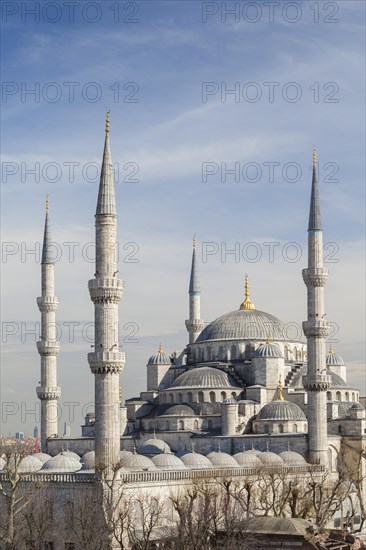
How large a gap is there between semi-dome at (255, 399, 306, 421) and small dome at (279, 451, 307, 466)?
12.7 feet

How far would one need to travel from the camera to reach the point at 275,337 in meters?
61.6

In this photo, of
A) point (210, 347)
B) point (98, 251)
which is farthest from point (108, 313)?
point (210, 347)

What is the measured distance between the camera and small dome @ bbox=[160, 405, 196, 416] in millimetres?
55497

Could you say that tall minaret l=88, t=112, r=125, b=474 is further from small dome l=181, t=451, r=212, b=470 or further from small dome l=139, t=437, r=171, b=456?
small dome l=139, t=437, r=171, b=456

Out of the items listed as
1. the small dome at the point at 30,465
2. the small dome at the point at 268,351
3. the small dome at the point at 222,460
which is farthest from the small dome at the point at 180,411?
the small dome at the point at 30,465

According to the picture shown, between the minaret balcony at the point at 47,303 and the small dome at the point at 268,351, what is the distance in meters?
12.2

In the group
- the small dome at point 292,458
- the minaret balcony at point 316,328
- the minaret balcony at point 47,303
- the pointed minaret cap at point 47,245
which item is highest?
the pointed minaret cap at point 47,245

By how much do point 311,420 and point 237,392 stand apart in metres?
8.30

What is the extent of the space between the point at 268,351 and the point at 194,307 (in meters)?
7.38

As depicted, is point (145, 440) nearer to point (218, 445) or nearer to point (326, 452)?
point (218, 445)

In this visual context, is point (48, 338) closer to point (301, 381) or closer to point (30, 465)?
point (30, 465)

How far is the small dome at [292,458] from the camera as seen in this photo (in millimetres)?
48219

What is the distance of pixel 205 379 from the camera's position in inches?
2260

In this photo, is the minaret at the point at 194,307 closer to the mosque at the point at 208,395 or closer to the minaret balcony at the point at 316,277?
the mosque at the point at 208,395
